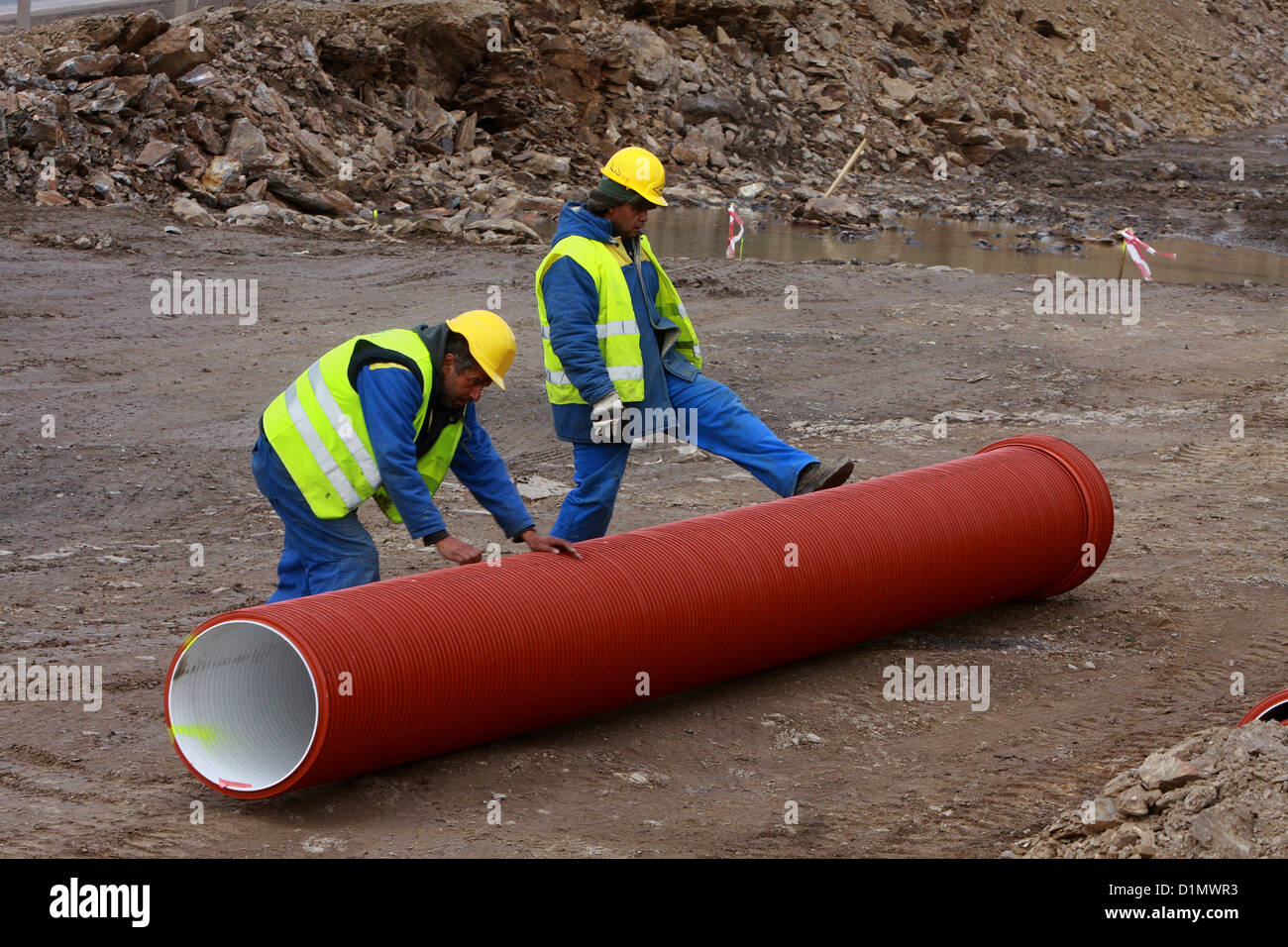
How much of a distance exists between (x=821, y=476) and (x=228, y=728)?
8.93 ft

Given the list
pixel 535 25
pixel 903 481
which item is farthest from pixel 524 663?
pixel 535 25

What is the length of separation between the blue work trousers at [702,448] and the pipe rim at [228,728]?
1.69 metres

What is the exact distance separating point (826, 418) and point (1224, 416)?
9.96 ft

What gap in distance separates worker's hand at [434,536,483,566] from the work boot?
5.84ft

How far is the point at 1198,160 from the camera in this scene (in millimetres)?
30797

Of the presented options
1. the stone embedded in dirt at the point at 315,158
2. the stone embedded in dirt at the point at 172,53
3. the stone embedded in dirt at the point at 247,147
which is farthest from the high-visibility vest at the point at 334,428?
the stone embedded in dirt at the point at 172,53

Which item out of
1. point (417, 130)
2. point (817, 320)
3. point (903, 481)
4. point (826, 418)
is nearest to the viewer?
point (903, 481)

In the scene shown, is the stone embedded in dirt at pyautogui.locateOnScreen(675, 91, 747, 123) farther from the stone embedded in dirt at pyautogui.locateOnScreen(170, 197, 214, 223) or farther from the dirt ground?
the dirt ground

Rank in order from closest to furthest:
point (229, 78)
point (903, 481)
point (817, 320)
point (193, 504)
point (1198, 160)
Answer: point (903, 481)
point (193, 504)
point (817, 320)
point (229, 78)
point (1198, 160)

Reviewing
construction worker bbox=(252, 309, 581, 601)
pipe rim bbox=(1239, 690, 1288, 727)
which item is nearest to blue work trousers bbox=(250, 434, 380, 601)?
construction worker bbox=(252, 309, 581, 601)

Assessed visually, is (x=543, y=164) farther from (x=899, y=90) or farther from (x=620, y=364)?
(x=620, y=364)

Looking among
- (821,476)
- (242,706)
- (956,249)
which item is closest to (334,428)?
(242,706)

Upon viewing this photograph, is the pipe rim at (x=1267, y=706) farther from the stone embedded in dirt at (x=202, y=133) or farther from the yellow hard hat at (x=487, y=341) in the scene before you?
the stone embedded in dirt at (x=202, y=133)

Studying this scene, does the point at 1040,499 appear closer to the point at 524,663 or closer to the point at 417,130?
the point at 524,663
